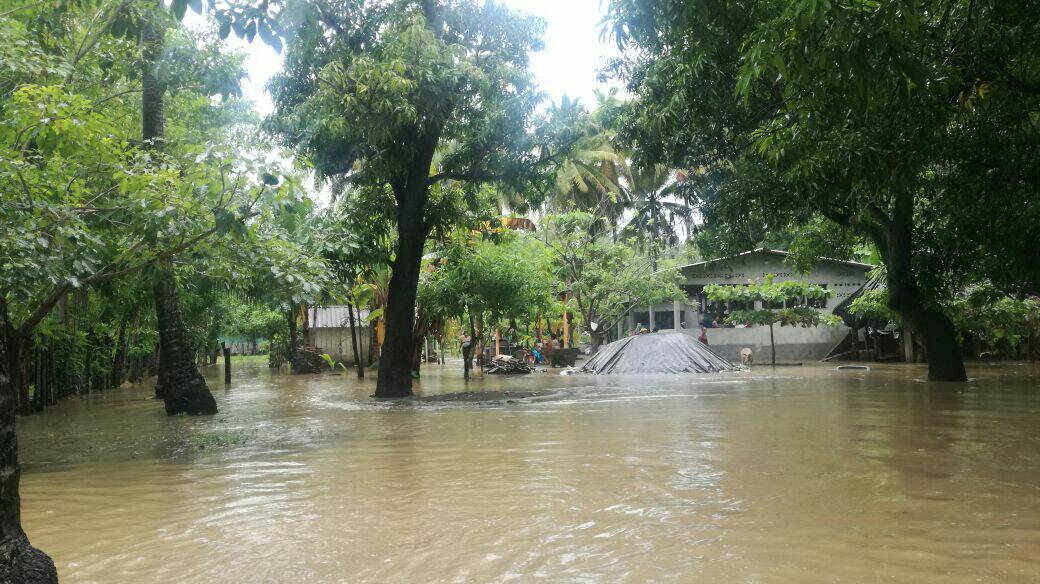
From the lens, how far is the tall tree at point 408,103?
1255cm

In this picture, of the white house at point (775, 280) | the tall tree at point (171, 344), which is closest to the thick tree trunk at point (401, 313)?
the tall tree at point (171, 344)

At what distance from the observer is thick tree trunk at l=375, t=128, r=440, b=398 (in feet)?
49.1

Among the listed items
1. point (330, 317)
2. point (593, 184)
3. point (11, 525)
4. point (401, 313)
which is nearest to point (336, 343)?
point (330, 317)

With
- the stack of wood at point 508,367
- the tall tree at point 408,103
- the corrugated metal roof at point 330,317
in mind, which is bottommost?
the stack of wood at point 508,367

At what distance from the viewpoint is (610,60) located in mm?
13281

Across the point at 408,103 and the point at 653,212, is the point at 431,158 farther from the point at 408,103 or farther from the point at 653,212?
the point at 653,212

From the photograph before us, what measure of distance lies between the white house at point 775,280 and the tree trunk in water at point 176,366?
18493 millimetres

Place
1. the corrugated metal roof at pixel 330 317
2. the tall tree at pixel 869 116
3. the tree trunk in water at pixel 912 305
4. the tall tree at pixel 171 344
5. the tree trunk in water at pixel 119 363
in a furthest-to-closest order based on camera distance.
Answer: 1. the corrugated metal roof at pixel 330 317
2. the tree trunk in water at pixel 119 363
3. the tree trunk in water at pixel 912 305
4. the tall tree at pixel 171 344
5. the tall tree at pixel 869 116

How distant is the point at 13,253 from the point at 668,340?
19.5 meters

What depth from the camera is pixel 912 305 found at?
1520 cm

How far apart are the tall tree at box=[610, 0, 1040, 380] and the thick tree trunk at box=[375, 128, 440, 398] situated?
460cm

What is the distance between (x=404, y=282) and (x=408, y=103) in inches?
155

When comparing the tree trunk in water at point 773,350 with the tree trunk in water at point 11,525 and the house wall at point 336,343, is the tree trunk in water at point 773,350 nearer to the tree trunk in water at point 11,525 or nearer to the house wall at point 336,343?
the house wall at point 336,343

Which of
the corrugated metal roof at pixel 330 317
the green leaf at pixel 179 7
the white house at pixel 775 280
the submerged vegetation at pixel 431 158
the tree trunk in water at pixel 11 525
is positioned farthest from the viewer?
the corrugated metal roof at pixel 330 317
